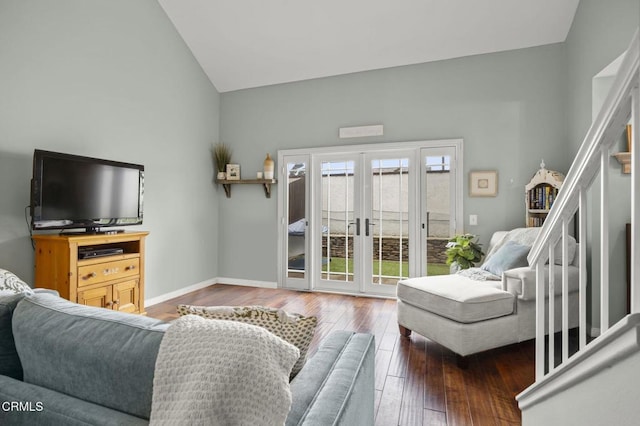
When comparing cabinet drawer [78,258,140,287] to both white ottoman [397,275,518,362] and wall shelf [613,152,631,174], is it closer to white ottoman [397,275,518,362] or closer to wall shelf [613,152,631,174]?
white ottoman [397,275,518,362]

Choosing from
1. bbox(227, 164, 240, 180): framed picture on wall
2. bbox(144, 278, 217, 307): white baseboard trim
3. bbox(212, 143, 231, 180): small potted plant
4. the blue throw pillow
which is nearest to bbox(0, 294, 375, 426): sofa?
the blue throw pillow

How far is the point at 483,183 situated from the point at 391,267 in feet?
4.91

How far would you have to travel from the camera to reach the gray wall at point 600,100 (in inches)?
99.5

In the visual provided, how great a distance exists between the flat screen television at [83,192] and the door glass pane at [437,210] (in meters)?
3.27

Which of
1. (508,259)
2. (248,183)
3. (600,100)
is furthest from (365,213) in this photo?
(600,100)

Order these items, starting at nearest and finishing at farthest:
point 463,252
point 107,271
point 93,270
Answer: point 93,270, point 107,271, point 463,252

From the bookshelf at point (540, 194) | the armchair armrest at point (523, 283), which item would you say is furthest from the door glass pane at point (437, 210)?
the armchair armrest at point (523, 283)

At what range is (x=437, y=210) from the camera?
4152 mm

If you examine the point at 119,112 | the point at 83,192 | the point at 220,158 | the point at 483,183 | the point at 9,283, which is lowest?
the point at 9,283

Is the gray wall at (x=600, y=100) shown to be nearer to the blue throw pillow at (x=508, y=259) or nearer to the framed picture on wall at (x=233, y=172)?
the blue throw pillow at (x=508, y=259)

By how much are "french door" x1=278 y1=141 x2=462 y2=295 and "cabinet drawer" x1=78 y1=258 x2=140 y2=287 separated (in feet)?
6.65

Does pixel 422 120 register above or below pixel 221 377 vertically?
above

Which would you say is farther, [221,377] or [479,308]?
[479,308]

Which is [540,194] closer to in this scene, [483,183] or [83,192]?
[483,183]
